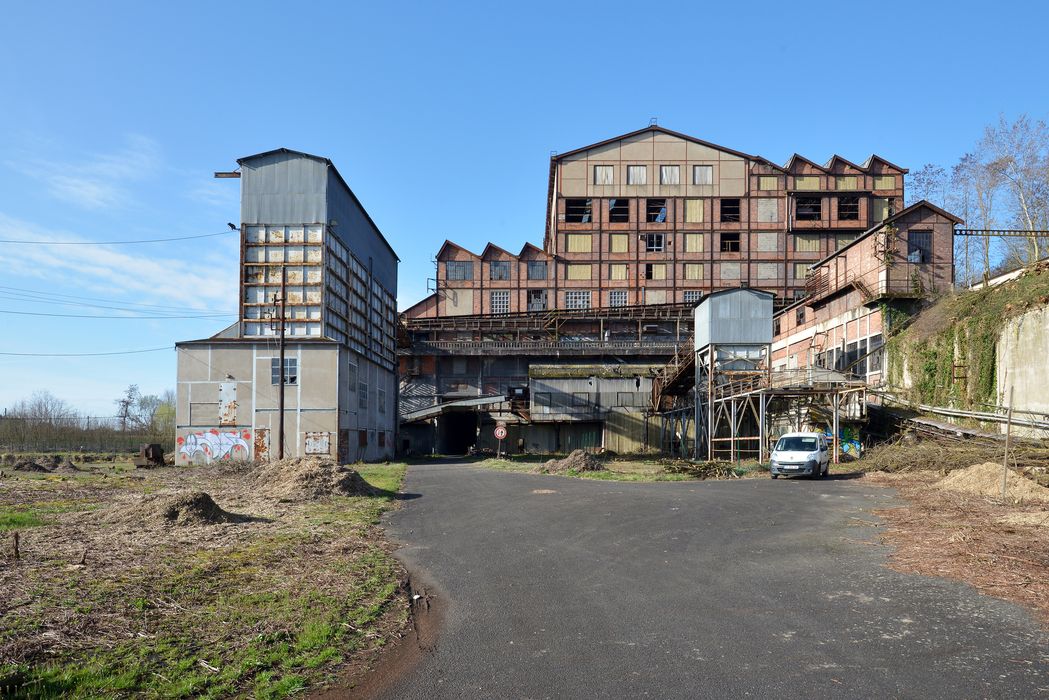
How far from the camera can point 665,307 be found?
67438 mm

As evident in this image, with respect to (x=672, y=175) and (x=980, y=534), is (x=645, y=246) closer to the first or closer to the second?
(x=672, y=175)

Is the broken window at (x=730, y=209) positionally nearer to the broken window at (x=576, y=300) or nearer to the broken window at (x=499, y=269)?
the broken window at (x=576, y=300)

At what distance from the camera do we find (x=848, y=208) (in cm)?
6925

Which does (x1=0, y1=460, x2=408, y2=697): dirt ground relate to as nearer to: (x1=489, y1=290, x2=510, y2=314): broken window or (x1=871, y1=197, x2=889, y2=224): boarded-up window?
(x1=489, y1=290, x2=510, y2=314): broken window

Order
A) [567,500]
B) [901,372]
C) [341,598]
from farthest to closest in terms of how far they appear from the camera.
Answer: [901,372] → [567,500] → [341,598]

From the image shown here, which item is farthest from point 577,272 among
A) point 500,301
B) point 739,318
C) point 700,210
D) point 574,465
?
point 574,465

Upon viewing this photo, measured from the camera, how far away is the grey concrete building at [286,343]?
1543 inches

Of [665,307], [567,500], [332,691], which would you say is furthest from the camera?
[665,307]

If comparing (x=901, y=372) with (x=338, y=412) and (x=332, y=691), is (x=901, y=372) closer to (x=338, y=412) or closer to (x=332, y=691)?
(x=338, y=412)

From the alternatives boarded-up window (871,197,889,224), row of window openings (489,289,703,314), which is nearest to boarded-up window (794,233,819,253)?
boarded-up window (871,197,889,224)

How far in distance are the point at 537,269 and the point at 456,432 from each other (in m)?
17.3

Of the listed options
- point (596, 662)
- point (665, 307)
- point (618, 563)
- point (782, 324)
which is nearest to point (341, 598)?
point (596, 662)

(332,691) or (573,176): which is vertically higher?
(573,176)

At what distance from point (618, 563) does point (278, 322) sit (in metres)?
33.0
